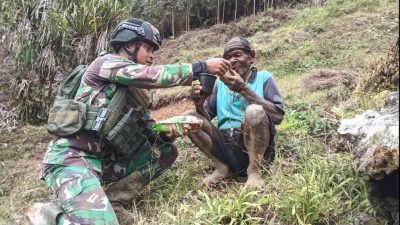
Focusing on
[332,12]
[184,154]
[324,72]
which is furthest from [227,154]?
[332,12]

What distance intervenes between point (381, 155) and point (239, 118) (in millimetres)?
1643

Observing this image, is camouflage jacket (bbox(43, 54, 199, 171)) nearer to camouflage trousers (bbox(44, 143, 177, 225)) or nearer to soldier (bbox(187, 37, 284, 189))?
camouflage trousers (bbox(44, 143, 177, 225))

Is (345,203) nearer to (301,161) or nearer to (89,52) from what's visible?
(301,161)

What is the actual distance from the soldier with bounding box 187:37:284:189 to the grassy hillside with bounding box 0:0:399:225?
0.13 meters

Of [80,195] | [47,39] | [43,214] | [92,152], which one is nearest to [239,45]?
[92,152]

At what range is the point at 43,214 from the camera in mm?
3426

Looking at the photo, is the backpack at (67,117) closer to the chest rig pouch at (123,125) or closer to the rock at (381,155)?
the chest rig pouch at (123,125)

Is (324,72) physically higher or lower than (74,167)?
lower

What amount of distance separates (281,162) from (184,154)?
141 cm

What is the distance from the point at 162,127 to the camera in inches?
136

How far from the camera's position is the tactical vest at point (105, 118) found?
3379mm

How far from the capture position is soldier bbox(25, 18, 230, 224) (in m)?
3.21

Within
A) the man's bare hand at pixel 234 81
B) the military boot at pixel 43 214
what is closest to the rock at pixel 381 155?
the man's bare hand at pixel 234 81

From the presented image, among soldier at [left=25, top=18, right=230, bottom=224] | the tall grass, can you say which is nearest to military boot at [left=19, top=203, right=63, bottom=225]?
soldier at [left=25, top=18, right=230, bottom=224]
